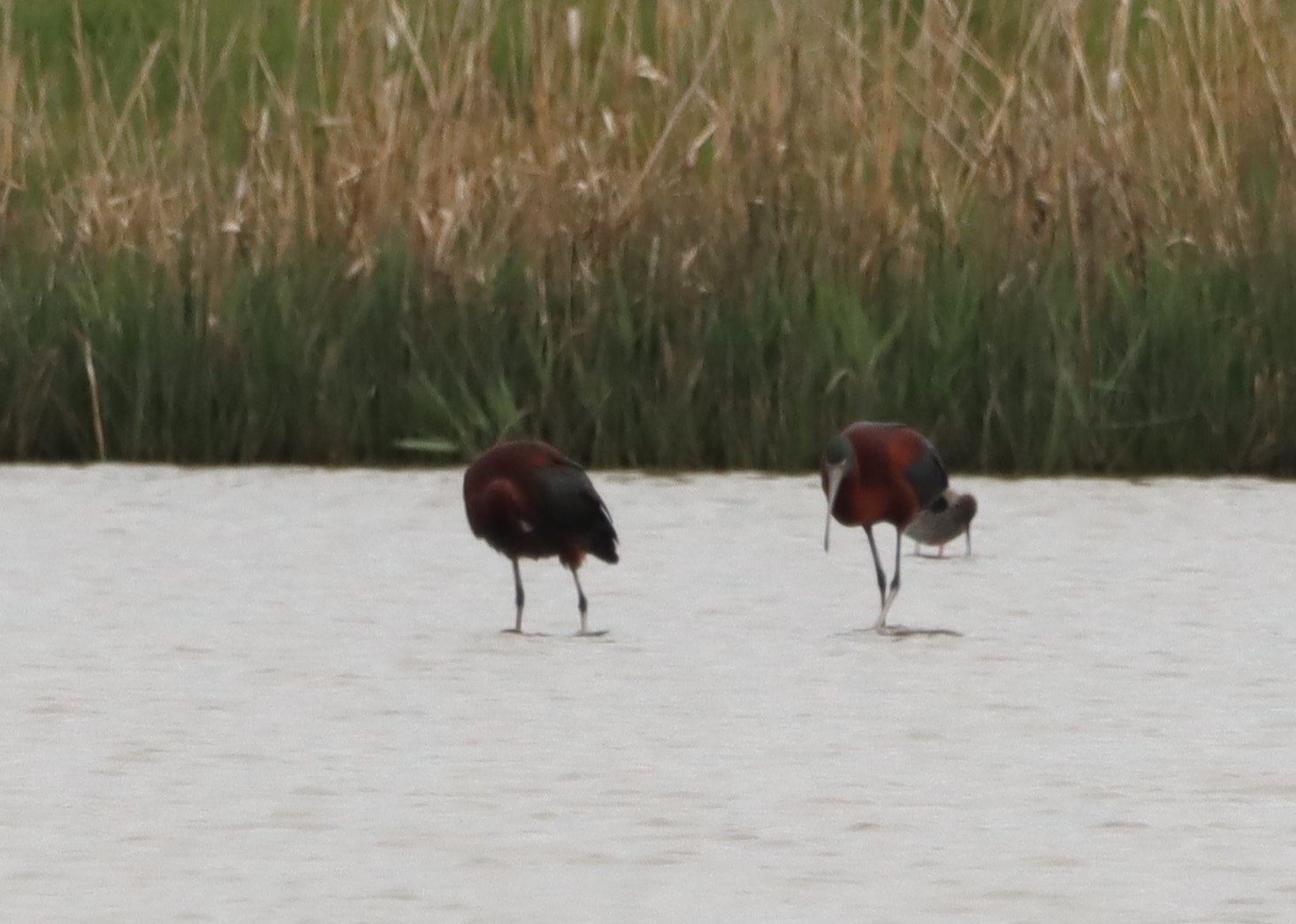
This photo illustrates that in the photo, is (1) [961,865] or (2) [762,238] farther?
(2) [762,238]

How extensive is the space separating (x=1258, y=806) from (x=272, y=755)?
1.62 meters

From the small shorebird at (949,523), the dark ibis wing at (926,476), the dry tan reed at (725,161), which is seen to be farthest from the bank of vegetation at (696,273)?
the dark ibis wing at (926,476)

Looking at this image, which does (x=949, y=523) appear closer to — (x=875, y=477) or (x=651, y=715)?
(x=875, y=477)

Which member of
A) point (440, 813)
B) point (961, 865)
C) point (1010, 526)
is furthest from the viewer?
point (1010, 526)

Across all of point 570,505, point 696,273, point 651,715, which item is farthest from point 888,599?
point 696,273

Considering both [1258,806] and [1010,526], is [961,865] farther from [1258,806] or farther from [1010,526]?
[1010,526]

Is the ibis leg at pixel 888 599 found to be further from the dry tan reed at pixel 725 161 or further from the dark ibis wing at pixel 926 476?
the dry tan reed at pixel 725 161

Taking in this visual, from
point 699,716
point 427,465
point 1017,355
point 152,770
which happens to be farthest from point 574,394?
point 152,770

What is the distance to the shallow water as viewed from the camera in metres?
4.42

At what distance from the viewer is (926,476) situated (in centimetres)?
680

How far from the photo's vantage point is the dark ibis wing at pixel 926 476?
6.75m

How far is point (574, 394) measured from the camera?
33.2 feet

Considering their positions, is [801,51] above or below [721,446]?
above

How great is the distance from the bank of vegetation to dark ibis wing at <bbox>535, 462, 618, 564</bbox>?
3.00m
